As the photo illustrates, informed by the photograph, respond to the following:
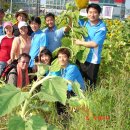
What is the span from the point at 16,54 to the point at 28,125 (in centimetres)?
344

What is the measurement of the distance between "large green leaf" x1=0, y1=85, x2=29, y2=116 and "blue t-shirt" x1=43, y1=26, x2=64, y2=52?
322 cm

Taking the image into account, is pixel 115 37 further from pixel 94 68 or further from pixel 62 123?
pixel 62 123

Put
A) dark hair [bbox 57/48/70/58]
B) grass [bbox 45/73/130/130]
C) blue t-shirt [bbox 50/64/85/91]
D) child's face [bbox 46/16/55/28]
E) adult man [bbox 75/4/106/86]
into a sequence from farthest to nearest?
child's face [bbox 46/16/55/28], adult man [bbox 75/4/106/86], dark hair [bbox 57/48/70/58], blue t-shirt [bbox 50/64/85/91], grass [bbox 45/73/130/130]

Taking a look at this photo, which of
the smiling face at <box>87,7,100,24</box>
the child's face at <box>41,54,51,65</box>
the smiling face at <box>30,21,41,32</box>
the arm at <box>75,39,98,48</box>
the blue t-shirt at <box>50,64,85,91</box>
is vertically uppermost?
the smiling face at <box>87,7,100,24</box>

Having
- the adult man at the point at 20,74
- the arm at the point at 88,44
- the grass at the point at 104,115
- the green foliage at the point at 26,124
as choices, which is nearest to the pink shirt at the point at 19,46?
the adult man at the point at 20,74

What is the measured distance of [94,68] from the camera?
14.5 feet

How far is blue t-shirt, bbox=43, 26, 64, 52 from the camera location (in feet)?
15.7

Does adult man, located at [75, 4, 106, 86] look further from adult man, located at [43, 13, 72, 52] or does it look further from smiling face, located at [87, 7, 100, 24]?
adult man, located at [43, 13, 72, 52]

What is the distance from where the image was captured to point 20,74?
4305mm

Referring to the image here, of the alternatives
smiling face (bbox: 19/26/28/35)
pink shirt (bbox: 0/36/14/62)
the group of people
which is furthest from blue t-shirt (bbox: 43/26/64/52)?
pink shirt (bbox: 0/36/14/62)

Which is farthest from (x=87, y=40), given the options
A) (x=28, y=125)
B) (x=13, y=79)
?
(x=28, y=125)

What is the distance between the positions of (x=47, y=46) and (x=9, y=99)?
3.36m

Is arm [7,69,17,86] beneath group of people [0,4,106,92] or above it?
beneath

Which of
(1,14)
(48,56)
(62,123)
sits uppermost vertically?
Answer: (1,14)
